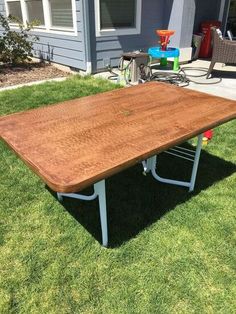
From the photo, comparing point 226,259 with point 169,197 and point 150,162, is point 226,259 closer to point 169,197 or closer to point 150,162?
point 169,197

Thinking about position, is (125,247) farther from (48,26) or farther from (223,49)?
(48,26)

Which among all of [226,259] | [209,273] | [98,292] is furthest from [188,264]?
[98,292]

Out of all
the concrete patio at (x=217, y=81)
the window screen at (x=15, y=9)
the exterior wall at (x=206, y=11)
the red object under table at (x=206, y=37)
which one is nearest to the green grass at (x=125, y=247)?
the concrete patio at (x=217, y=81)

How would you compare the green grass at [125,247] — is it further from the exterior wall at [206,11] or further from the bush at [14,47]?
the exterior wall at [206,11]

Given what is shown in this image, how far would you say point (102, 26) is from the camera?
20.1ft

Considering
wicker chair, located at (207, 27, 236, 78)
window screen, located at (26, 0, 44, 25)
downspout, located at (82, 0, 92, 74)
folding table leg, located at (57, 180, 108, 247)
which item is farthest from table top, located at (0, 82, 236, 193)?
window screen, located at (26, 0, 44, 25)

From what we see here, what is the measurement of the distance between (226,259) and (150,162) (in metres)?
1.14

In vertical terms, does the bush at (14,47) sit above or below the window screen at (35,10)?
below

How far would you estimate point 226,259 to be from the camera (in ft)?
6.61

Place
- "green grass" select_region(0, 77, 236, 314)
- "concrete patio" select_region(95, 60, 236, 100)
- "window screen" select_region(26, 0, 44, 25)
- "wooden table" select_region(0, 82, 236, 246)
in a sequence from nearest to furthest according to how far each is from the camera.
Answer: "wooden table" select_region(0, 82, 236, 246) → "green grass" select_region(0, 77, 236, 314) → "concrete patio" select_region(95, 60, 236, 100) → "window screen" select_region(26, 0, 44, 25)

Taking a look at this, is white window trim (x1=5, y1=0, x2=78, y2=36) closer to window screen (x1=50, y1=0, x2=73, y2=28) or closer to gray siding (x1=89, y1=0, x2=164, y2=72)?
window screen (x1=50, y1=0, x2=73, y2=28)

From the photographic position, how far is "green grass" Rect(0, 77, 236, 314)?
1.77 meters

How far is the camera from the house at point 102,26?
593 cm

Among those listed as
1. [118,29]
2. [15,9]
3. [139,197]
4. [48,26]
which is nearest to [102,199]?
[139,197]
